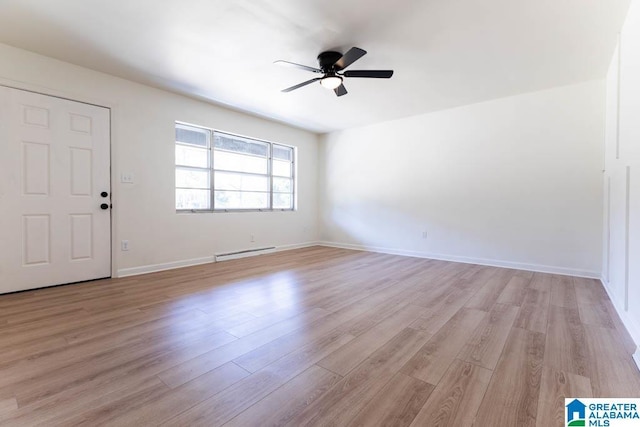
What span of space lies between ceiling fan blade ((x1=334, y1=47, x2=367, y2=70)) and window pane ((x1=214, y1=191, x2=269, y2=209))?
299cm

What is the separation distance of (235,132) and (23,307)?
3555 millimetres

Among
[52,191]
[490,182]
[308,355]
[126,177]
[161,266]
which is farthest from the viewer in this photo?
[490,182]

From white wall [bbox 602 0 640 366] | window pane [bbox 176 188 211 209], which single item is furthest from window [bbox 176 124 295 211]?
white wall [bbox 602 0 640 366]

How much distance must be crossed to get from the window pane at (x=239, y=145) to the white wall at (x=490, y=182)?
182 centimetres

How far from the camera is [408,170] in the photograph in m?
5.29

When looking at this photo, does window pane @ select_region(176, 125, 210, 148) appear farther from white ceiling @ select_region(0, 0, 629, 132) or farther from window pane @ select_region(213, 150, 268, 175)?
white ceiling @ select_region(0, 0, 629, 132)

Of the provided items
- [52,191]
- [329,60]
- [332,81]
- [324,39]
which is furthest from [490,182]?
[52,191]

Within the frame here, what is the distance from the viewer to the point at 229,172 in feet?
16.4

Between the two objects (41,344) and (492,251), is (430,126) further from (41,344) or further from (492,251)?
(41,344)

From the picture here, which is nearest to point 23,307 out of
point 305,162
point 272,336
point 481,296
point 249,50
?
point 272,336

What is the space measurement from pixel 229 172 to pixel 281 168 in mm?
1293

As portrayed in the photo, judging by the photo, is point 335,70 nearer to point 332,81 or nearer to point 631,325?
point 332,81

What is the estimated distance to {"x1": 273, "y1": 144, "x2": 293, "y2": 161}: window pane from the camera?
5.83 meters

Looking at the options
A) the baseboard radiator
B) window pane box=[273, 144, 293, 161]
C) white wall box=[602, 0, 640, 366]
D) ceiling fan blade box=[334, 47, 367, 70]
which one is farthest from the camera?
window pane box=[273, 144, 293, 161]
